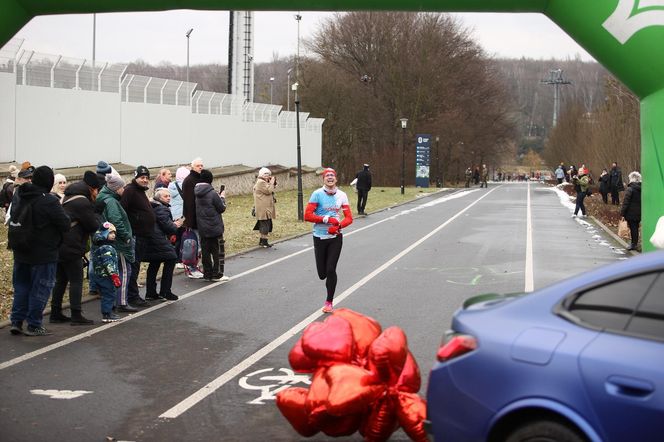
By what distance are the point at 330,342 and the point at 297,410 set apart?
0.53 meters

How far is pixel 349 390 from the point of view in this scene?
20.7 feet

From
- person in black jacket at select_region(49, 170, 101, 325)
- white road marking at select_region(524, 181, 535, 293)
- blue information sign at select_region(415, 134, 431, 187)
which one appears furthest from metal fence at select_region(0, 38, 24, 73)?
blue information sign at select_region(415, 134, 431, 187)

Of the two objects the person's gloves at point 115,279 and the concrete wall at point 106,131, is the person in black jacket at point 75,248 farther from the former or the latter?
the concrete wall at point 106,131

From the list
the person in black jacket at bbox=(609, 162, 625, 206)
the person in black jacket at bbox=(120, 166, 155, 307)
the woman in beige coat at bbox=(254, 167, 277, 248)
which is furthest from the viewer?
the person in black jacket at bbox=(609, 162, 625, 206)

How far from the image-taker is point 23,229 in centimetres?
1048

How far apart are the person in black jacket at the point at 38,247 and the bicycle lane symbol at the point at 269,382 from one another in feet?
10.1

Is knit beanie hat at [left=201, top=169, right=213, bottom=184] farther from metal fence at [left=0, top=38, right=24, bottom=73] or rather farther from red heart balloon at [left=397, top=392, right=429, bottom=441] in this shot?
metal fence at [left=0, top=38, right=24, bottom=73]

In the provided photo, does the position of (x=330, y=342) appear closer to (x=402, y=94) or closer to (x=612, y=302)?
(x=612, y=302)

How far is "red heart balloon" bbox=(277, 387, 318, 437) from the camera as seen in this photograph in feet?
21.5

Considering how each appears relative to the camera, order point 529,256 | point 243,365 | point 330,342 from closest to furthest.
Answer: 1. point 330,342
2. point 243,365
3. point 529,256

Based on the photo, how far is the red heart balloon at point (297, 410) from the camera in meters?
6.54

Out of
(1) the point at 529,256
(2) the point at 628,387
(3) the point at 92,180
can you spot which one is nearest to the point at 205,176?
(3) the point at 92,180

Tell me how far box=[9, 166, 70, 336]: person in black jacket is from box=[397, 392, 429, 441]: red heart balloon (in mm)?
5567

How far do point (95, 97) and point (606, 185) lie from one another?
22311 millimetres
